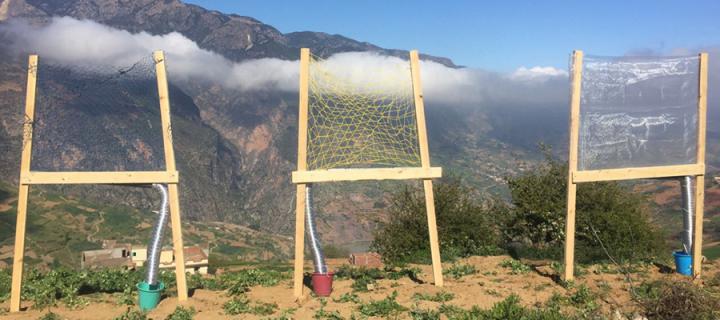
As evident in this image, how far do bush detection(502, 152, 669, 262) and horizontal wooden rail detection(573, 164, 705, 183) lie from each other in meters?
2.92

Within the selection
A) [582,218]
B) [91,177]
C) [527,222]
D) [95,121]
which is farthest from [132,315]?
[527,222]

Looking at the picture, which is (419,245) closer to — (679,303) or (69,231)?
(679,303)

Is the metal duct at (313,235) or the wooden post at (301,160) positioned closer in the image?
the wooden post at (301,160)

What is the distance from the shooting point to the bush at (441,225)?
14141 mm

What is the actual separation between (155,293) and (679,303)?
7.34m

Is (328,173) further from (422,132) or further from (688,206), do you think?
(688,206)

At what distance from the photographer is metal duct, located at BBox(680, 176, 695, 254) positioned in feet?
32.7

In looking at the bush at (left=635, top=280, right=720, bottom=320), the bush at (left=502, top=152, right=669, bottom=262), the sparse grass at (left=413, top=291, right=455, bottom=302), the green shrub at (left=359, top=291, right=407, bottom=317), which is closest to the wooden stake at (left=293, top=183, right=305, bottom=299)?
the green shrub at (left=359, top=291, right=407, bottom=317)

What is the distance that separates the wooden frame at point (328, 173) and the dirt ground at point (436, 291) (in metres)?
0.53

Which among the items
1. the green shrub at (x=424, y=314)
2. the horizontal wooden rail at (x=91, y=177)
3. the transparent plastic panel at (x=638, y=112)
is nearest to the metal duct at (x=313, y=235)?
the green shrub at (x=424, y=314)

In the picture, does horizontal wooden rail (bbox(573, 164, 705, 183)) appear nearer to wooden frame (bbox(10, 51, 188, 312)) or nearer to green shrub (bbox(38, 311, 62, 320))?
wooden frame (bbox(10, 51, 188, 312))

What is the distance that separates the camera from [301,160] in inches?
326

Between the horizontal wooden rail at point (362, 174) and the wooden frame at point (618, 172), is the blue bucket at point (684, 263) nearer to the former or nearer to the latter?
the wooden frame at point (618, 172)

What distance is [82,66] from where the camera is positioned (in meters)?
9.71
